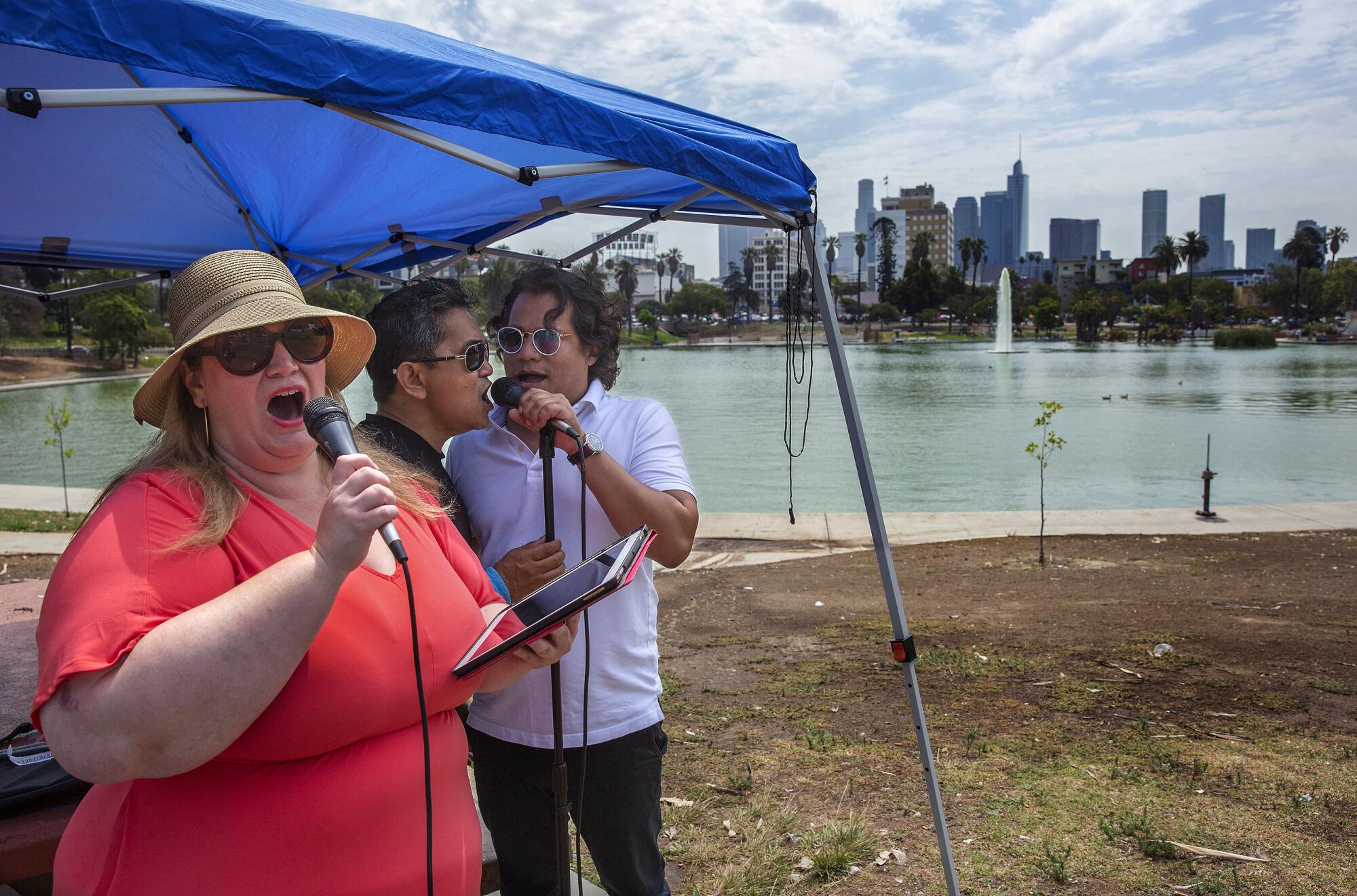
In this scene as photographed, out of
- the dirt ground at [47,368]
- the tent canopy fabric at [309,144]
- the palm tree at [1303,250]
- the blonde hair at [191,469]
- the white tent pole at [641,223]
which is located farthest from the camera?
the palm tree at [1303,250]

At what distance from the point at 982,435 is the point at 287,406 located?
26732 mm

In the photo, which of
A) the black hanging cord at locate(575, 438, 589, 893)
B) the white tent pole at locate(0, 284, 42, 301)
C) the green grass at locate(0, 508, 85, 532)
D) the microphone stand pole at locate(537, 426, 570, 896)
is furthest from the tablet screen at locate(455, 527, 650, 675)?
the green grass at locate(0, 508, 85, 532)

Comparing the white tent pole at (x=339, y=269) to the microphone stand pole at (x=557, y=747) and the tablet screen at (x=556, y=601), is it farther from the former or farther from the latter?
the tablet screen at (x=556, y=601)

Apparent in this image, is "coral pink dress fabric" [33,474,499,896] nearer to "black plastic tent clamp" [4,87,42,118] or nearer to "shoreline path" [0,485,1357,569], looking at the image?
"black plastic tent clamp" [4,87,42,118]

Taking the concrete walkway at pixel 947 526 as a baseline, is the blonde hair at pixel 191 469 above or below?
above

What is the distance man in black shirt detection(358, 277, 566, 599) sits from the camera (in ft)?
7.95

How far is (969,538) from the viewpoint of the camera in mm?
10883

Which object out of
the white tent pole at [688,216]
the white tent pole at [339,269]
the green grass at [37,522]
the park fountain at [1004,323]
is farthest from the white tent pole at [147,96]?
the park fountain at [1004,323]

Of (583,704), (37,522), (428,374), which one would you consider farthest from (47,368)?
(583,704)

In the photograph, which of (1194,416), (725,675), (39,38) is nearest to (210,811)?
(39,38)

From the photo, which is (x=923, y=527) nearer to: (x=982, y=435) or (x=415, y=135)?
(x=415, y=135)

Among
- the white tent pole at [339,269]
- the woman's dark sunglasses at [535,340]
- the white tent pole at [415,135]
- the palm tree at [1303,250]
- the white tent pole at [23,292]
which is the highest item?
the palm tree at [1303,250]

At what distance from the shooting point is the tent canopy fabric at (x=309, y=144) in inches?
70.9

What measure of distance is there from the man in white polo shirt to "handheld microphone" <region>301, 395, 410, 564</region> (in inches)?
29.1
